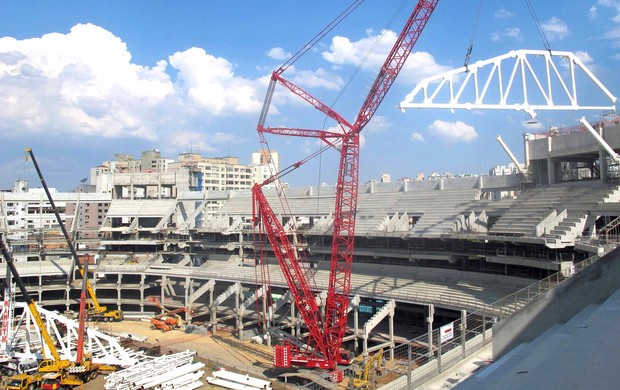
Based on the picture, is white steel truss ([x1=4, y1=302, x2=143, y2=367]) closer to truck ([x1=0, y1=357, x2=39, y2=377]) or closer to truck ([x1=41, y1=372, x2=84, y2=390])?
truck ([x1=0, y1=357, x2=39, y2=377])

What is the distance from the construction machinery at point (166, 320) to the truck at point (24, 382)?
1396 cm

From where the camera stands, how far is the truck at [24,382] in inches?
989

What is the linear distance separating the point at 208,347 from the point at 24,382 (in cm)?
1205

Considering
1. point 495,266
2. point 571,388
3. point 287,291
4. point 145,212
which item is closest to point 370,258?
point 287,291

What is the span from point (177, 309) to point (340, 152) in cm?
2139

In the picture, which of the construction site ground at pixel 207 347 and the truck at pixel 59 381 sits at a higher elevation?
the truck at pixel 59 381

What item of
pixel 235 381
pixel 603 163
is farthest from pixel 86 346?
pixel 603 163

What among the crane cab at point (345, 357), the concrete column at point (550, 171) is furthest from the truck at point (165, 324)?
the concrete column at point (550, 171)

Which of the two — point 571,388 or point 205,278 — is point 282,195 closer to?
point 205,278

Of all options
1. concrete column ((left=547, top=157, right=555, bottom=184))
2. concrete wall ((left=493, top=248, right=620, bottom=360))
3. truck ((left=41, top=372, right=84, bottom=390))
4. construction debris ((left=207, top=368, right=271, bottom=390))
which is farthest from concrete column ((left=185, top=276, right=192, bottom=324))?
concrete wall ((left=493, top=248, right=620, bottom=360))

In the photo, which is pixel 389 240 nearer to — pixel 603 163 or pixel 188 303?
pixel 603 163

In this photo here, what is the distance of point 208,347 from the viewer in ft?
113

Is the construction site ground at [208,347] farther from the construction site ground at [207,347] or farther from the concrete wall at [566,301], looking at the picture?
the concrete wall at [566,301]

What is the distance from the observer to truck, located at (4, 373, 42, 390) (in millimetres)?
25109
